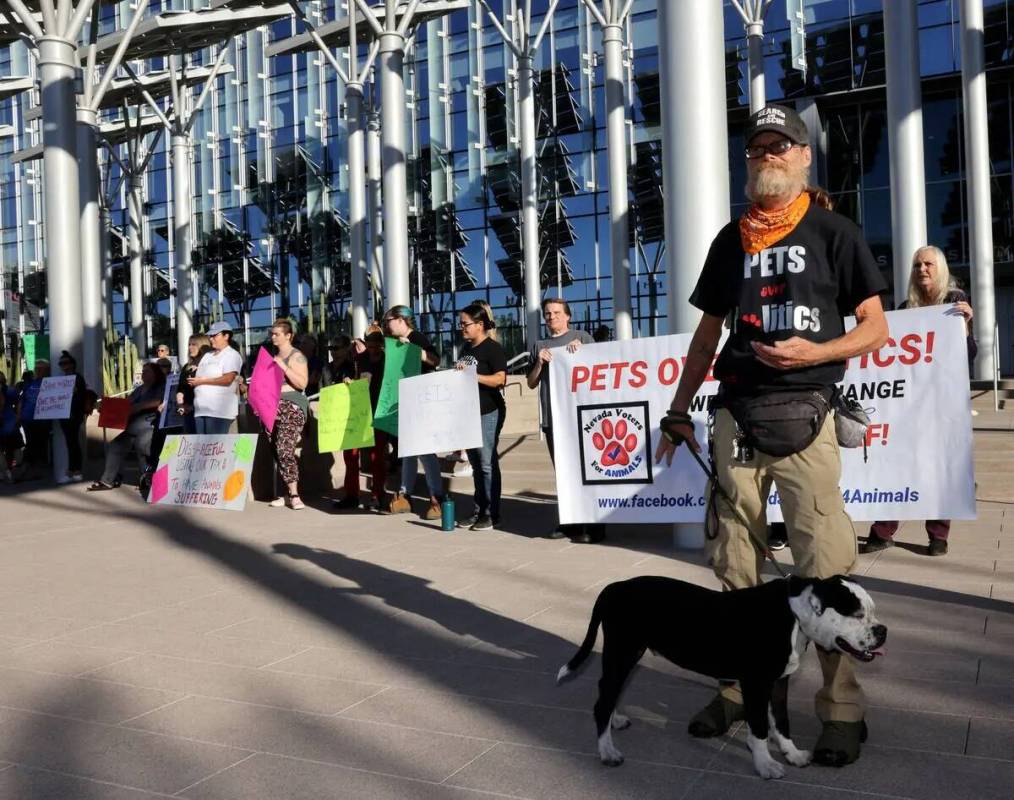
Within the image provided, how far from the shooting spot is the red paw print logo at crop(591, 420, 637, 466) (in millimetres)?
7566

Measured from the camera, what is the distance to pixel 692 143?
7.39 m

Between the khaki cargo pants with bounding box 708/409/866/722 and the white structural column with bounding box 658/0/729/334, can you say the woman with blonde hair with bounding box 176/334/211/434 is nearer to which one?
the white structural column with bounding box 658/0/729/334

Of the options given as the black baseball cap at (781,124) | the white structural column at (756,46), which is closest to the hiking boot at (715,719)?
the black baseball cap at (781,124)

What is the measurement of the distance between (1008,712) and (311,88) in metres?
45.2

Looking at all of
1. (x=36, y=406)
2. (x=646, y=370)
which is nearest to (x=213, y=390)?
(x=36, y=406)

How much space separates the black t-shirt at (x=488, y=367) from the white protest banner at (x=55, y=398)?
7.00 metres

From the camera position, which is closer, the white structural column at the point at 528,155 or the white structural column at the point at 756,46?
the white structural column at the point at 756,46

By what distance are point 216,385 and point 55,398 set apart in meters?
3.97

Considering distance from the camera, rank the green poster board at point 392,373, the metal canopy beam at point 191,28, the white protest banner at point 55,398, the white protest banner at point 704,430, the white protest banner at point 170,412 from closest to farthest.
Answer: the white protest banner at point 704,430, the green poster board at point 392,373, the white protest banner at point 170,412, the white protest banner at point 55,398, the metal canopy beam at point 191,28

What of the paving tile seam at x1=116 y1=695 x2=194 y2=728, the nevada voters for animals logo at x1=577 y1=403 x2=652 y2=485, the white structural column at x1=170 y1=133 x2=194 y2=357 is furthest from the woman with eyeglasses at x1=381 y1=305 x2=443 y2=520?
the white structural column at x1=170 y1=133 x2=194 y2=357

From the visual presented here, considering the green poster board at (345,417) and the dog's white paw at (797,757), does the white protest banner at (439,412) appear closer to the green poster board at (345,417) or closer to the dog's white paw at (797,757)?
the green poster board at (345,417)

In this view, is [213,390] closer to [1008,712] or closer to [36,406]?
[36,406]

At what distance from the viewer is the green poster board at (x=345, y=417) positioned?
10.0 m

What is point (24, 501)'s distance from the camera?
11.8 metres
